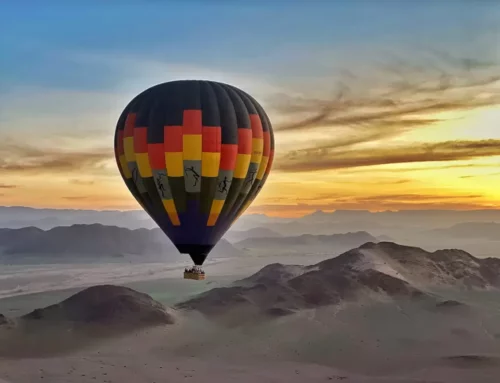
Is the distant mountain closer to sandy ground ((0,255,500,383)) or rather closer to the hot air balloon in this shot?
sandy ground ((0,255,500,383))

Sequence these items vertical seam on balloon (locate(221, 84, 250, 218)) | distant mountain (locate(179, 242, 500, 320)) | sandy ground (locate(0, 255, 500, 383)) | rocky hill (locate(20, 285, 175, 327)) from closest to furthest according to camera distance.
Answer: vertical seam on balloon (locate(221, 84, 250, 218))
sandy ground (locate(0, 255, 500, 383))
rocky hill (locate(20, 285, 175, 327))
distant mountain (locate(179, 242, 500, 320))

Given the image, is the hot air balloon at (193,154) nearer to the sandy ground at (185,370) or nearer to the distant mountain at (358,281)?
the sandy ground at (185,370)

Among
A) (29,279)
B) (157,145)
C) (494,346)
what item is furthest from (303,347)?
(29,279)

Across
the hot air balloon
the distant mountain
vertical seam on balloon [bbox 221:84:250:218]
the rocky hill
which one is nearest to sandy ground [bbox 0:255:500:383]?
the rocky hill

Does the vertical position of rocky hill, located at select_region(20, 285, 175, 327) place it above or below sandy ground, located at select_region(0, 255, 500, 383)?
above

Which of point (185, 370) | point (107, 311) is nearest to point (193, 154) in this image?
point (185, 370)

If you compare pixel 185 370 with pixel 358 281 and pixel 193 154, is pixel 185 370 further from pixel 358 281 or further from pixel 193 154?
pixel 358 281

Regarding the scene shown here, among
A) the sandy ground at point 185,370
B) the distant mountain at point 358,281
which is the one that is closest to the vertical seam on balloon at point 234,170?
the sandy ground at point 185,370

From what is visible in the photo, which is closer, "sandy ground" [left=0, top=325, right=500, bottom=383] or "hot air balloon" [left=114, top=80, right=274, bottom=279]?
"hot air balloon" [left=114, top=80, right=274, bottom=279]
